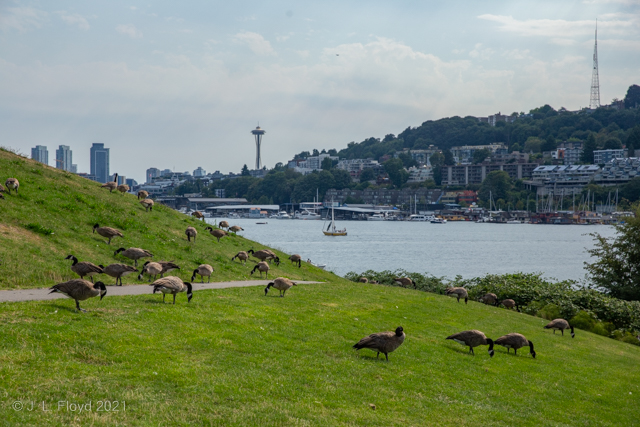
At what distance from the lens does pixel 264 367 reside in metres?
9.32

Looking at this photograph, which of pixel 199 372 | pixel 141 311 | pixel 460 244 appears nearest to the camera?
pixel 199 372

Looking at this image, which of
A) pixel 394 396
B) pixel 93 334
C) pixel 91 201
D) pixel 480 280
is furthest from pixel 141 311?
pixel 480 280

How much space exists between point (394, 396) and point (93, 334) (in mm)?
5437

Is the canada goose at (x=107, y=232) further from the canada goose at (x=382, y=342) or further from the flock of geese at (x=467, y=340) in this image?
the canada goose at (x=382, y=342)

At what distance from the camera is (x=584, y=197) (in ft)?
612

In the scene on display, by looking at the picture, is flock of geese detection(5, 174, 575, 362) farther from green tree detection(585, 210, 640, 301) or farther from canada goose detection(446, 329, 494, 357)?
green tree detection(585, 210, 640, 301)

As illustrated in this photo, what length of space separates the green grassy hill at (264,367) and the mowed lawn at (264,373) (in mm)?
30

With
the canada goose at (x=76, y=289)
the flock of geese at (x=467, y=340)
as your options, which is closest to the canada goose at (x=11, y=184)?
the canada goose at (x=76, y=289)

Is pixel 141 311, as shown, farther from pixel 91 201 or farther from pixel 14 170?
pixel 14 170

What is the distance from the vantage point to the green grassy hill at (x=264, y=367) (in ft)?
23.9

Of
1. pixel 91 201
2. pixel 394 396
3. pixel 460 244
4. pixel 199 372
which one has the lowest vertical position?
pixel 460 244

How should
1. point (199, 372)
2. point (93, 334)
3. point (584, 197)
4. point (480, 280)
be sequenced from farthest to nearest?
1. point (584, 197)
2. point (480, 280)
3. point (93, 334)
4. point (199, 372)

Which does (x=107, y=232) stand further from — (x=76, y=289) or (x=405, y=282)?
(x=405, y=282)

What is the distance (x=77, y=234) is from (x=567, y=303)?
22.0 meters
